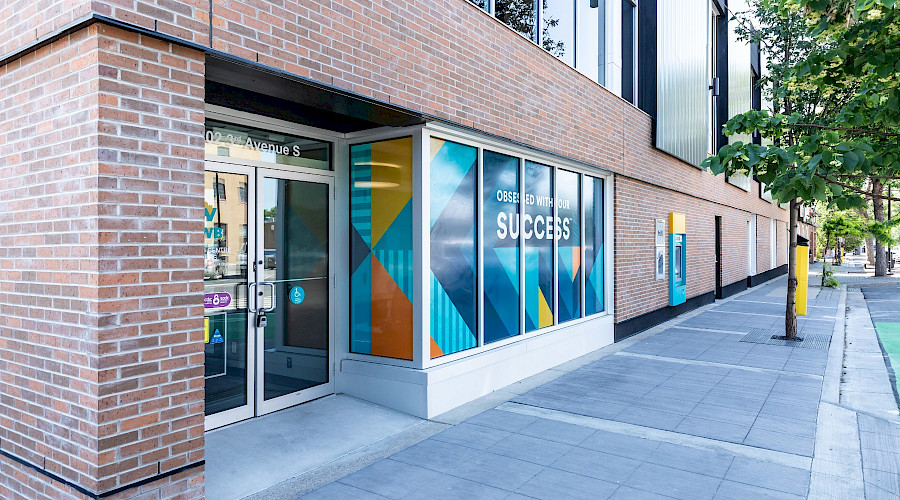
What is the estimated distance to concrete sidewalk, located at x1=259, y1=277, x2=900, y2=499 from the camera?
4289 mm

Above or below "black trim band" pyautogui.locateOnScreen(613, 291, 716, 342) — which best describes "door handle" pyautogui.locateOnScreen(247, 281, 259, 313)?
above

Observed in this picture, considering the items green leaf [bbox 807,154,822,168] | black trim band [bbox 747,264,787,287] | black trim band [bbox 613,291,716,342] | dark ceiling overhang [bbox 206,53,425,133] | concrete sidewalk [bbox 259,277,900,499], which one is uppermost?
dark ceiling overhang [bbox 206,53,425,133]

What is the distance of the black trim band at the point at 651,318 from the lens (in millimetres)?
10777

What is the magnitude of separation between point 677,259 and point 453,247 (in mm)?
8901

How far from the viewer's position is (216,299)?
5270 millimetres

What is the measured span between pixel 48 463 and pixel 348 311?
134 inches

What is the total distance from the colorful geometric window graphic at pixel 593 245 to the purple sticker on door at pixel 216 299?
609cm

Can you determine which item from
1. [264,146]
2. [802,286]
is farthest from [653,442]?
[802,286]

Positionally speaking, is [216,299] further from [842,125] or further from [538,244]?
[842,125]

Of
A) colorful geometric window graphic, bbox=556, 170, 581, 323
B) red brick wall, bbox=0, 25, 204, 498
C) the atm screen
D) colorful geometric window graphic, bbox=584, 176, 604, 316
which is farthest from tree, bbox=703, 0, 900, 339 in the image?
the atm screen

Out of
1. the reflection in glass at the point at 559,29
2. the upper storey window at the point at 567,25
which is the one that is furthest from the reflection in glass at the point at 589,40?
the reflection in glass at the point at 559,29

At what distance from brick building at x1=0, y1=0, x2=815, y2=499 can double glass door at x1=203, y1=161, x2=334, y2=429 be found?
24mm

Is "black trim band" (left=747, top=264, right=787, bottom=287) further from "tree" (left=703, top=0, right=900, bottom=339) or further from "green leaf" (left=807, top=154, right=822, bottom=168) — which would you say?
"green leaf" (left=807, top=154, right=822, bottom=168)

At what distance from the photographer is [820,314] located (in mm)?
14656
